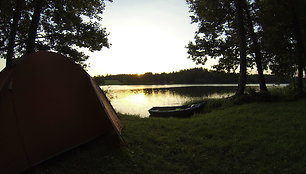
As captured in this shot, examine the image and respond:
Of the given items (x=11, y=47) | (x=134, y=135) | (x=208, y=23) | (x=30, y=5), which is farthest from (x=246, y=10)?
(x=11, y=47)

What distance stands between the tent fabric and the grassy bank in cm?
38

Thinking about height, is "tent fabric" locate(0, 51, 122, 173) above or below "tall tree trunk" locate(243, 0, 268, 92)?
below

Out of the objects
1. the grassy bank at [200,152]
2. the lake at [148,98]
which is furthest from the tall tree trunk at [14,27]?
the grassy bank at [200,152]

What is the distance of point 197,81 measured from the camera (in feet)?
292

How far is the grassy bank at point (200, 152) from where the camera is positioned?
169 inches

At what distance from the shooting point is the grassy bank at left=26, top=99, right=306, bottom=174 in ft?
14.1

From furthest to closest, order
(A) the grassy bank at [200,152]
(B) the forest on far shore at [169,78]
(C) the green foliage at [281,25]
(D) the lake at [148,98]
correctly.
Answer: (B) the forest on far shore at [169,78]
(D) the lake at [148,98]
(C) the green foliage at [281,25]
(A) the grassy bank at [200,152]

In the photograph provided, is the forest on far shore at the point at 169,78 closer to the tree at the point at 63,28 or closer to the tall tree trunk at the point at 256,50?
the tall tree trunk at the point at 256,50

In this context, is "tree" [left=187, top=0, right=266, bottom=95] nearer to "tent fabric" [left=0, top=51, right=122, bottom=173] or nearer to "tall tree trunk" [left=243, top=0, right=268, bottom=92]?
"tall tree trunk" [left=243, top=0, right=268, bottom=92]

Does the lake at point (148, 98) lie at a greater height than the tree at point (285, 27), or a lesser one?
lesser

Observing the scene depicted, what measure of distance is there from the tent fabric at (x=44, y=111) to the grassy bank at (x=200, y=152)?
15.2 inches

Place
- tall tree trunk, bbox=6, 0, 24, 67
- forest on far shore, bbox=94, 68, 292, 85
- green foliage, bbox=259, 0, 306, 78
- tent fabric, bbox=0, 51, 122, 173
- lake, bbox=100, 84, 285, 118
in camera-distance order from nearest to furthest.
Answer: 1. tent fabric, bbox=0, 51, 122, 173
2. tall tree trunk, bbox=6, 0, 24, 67
3. green foliage, bbox=259, 0, 306, 78
4. lake, bbox=100, 84, 285, 118
5. forest on far shore, bbox=94, 68, 292, 85

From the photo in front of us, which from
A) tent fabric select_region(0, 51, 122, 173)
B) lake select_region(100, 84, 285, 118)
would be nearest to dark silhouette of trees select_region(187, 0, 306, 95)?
lake select_region(100, 84, 285, 118)

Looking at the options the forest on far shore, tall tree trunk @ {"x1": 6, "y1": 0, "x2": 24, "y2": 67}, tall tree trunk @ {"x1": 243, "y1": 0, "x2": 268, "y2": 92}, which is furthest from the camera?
the forest on far shore
